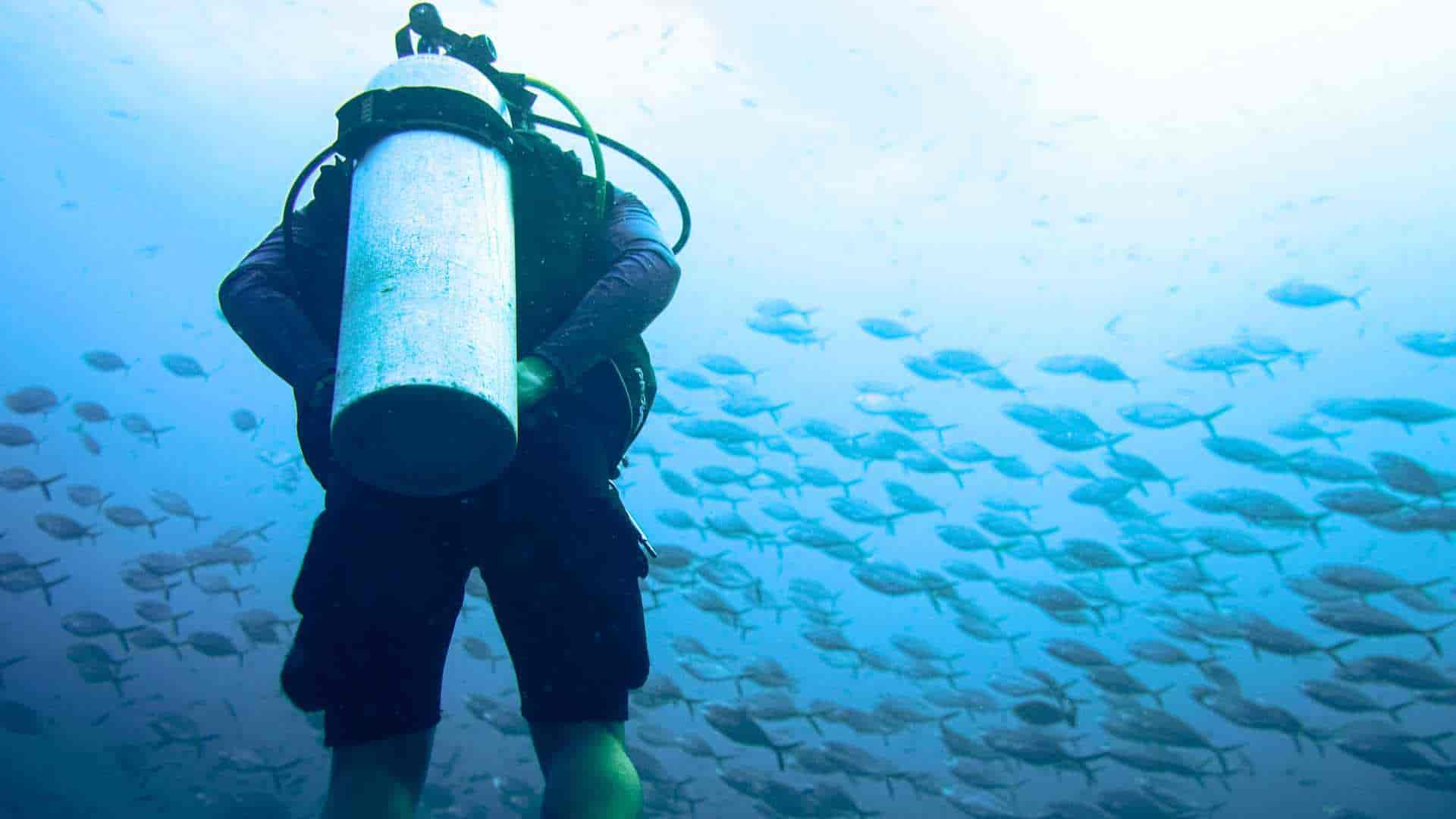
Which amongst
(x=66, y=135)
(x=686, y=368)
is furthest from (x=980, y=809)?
(x=66, y=135)

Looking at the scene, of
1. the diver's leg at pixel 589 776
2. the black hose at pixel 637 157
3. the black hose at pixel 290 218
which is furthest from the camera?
the black hose at pixel 637 157

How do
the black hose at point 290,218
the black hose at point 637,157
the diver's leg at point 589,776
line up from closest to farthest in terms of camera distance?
1. the diver's leg at point 589,776
2. the black hose at point 290,218
3. the black hose at point 637,157

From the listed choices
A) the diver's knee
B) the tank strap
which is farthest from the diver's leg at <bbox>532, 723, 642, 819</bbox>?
the tank strap

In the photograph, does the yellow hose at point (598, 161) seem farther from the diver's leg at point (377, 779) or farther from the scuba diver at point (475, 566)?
the diver's leg at point (377, 779)

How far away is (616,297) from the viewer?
5.40ft

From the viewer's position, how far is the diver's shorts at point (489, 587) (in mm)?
1572

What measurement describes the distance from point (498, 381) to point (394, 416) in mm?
182

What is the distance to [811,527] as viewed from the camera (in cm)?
1142

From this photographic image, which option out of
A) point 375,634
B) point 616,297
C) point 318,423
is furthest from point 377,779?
point 616,297

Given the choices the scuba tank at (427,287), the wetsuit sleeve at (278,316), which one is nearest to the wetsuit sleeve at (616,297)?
the scuba tank at (427,287)

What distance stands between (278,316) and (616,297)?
720 millimetres

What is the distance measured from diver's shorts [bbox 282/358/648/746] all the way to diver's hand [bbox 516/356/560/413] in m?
0.07

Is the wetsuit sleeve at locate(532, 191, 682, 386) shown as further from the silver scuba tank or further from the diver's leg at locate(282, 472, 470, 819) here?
the diver's leg at locate(282, 472, 470, 819)

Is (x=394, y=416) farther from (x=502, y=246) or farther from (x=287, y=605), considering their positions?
(x=287, y=605)
